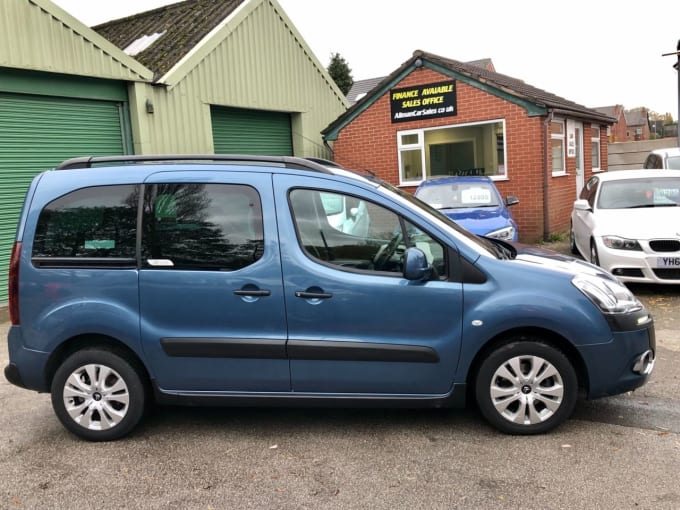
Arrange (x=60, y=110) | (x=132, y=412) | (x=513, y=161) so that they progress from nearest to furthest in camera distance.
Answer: (x=132, y=412) < (x=60, y=110) < (x=513, y=161)

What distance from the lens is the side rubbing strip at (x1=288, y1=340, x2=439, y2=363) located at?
3707mm

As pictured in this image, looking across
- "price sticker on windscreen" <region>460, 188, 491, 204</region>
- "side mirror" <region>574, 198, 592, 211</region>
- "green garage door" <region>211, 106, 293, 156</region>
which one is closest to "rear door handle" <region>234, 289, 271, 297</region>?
→ "side mirror" <region>574, 198, 592, 211</region>

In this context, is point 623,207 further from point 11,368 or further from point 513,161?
point 11,368

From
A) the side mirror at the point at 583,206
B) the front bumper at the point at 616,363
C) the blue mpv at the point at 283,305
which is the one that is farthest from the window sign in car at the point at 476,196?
the front bumper at the point at 616,363

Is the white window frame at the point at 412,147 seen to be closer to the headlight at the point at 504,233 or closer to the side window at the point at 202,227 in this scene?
the headlight at the point at 504,233

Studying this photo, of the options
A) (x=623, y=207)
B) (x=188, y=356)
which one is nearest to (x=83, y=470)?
(x=188, y=356)

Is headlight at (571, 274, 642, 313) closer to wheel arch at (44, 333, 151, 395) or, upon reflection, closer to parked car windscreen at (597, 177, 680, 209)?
wheel arch at (44, 333, 151, 395)

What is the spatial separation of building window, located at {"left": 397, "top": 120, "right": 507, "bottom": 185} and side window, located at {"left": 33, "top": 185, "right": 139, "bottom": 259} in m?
10.4

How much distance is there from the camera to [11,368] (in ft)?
13.2

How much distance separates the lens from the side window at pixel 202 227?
3822 mm

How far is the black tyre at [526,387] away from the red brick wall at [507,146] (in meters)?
9.26

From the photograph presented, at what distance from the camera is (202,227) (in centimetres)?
388

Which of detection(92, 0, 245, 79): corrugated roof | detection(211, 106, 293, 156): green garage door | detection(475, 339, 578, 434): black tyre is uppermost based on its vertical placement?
detection(92, 0, 245, 79): corrugated roof

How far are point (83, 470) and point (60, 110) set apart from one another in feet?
24.8
